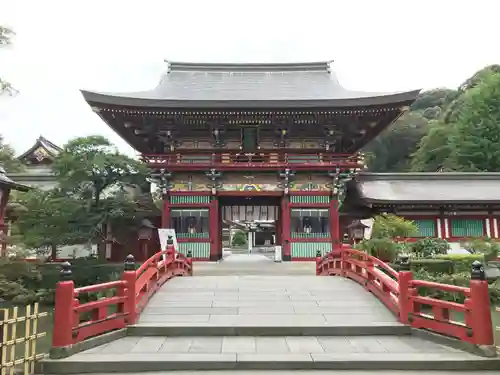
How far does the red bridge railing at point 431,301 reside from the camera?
6.34 metres

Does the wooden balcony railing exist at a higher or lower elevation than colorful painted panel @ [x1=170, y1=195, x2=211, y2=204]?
higher

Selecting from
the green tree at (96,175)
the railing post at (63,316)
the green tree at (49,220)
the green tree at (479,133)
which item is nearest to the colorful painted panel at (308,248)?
the green tree at (96,175)

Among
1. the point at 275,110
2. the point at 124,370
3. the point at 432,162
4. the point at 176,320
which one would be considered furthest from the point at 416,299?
the point at 432,162

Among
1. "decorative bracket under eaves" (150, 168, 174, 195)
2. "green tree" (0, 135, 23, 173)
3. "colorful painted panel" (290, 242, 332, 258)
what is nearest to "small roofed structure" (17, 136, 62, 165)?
"decorative bracket under eaves" (150, 168, 174, 195)

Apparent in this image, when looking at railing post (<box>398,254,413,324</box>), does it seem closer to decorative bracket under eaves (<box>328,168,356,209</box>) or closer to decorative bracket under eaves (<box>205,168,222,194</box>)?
decorative bracket under eaves (<box>328,168,356,209</box>)

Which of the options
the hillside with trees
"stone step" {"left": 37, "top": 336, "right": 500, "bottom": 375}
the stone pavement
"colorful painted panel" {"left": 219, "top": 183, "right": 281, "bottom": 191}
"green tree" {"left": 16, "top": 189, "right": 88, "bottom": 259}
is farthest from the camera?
the hillside with trees

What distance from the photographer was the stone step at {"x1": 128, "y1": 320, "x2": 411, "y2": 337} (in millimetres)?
7504

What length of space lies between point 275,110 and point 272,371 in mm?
14831

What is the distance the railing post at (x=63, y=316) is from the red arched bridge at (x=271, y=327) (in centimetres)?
1

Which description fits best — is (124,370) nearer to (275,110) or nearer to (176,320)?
(176,320)

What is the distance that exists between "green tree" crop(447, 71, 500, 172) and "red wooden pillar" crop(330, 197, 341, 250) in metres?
18.9

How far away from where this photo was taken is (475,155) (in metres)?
33.8

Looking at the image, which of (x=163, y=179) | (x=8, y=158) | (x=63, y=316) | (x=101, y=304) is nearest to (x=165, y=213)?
(x=163, y=179)

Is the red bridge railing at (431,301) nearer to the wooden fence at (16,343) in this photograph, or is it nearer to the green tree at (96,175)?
the wooden fence at (16,343)
